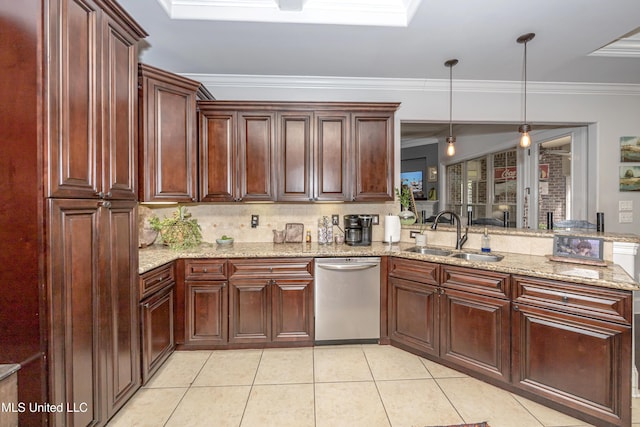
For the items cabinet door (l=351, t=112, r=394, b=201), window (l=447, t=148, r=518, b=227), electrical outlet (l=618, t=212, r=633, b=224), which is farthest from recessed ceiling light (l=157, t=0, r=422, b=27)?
electrical outlet (l=618, t=212, r=633, b=224)

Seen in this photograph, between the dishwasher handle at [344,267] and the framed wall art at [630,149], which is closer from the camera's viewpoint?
the dishwasher handle at [344,267]

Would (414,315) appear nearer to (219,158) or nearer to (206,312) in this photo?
(206,312)

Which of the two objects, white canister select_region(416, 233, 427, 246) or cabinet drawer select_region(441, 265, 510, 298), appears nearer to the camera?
cabinet drawer select_region(441, 265, 510, 298)

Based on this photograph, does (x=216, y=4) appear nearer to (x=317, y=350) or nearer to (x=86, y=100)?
(x=86, y=100)

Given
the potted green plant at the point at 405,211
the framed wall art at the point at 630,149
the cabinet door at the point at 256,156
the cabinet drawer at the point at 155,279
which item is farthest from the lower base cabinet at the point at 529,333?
the framed wall art at the point at 630,149

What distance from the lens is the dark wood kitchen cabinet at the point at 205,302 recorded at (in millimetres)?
2705

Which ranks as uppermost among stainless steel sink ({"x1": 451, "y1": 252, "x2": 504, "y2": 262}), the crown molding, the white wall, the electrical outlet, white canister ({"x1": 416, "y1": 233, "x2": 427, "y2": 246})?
the crown molding

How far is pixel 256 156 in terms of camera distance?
10.1 feet

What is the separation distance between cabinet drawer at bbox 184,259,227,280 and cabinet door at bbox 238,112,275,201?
727 millimetres

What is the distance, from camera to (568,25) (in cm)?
234

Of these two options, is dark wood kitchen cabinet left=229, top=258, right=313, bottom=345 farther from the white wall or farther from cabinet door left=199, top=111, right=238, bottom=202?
the white wall

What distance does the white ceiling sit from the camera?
220 centimetres

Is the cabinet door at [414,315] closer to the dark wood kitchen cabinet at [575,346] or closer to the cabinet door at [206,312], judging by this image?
the dark wood kitchen cabinet at [575,346]

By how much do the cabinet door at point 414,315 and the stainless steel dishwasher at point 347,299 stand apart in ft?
0.52
